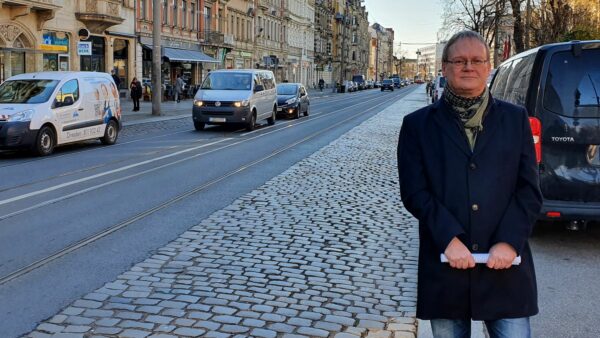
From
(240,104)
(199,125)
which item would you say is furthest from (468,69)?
(199,125)

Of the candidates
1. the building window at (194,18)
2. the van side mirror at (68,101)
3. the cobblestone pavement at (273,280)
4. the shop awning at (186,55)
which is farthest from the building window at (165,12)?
the cobblestone pavement at (273,280)

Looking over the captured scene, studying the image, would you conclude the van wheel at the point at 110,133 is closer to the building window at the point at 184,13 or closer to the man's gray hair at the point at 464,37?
the man's gray hair at the point at 464,37

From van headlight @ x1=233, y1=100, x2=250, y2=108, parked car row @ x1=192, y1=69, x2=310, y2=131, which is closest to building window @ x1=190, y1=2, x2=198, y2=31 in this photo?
parked car row @ x1=192, y1=69, x2=310, y2=131

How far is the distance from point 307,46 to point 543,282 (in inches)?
3743

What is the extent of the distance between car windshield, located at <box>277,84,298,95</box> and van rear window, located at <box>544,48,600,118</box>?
79.5 feet

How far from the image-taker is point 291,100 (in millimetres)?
30188

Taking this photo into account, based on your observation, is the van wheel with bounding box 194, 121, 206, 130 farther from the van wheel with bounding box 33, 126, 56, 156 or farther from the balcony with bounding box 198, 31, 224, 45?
the balcony with bounding box 198, 31, 224, 45

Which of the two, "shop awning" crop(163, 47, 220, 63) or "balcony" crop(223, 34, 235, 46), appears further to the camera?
"balcony" crop(223, 34, 235, 46)

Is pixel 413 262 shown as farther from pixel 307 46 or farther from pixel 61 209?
pixel 307 46

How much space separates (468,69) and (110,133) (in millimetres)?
16133

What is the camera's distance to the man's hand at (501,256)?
2.69 m

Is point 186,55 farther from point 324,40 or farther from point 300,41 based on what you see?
point 324,40

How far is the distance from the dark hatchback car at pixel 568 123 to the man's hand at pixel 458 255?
4402 mm

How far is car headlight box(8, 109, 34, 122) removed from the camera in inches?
569
